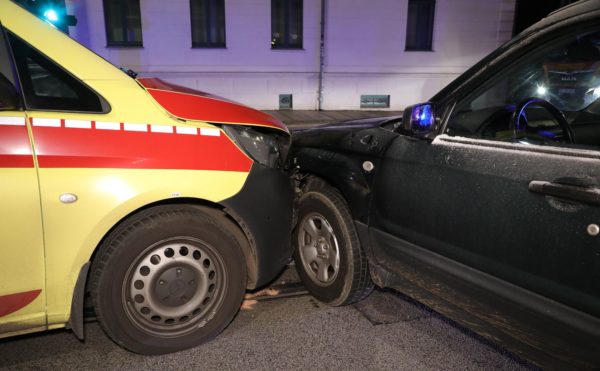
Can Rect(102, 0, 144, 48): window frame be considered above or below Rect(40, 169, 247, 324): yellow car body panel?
above

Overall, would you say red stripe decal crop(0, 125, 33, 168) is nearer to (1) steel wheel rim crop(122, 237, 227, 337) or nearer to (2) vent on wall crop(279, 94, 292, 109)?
(1) steel wheel rim crop(122, 237, 227, 337)

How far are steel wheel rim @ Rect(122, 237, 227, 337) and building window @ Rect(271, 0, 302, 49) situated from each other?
1237 centimetres

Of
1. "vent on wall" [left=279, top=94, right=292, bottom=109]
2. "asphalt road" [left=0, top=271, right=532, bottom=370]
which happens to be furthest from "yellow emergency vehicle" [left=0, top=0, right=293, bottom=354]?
"vent on wall" [left=279, top=94, right=292, bottom=109]

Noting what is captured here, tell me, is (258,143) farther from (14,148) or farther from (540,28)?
(540,28)

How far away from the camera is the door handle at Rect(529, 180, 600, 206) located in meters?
1.87

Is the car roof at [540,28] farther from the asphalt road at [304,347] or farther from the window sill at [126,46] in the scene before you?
the window sill at [126,46]

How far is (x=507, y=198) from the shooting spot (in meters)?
2.19

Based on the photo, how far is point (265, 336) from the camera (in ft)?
9.86

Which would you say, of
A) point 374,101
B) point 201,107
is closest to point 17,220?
point 201,107

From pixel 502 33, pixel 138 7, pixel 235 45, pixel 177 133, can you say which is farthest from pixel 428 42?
pixel 177 133

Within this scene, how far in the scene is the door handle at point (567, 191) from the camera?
187cm

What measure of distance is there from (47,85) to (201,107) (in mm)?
767

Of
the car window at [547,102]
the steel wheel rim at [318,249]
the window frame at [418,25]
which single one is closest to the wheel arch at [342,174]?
the steel wheel rim at [318,249]

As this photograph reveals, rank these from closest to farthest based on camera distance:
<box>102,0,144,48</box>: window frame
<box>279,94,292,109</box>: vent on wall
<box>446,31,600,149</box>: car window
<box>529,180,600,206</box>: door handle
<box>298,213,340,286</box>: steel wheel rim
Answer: <box>529,180,600,206</box>: door handle < <box>446,31,600,149</box>: car window < <box>298,213,340,286</box>: steel wheel rim < <box>102,0,144,48</box>: window frame < <box>279,94,292,109</box>: vent on wall
